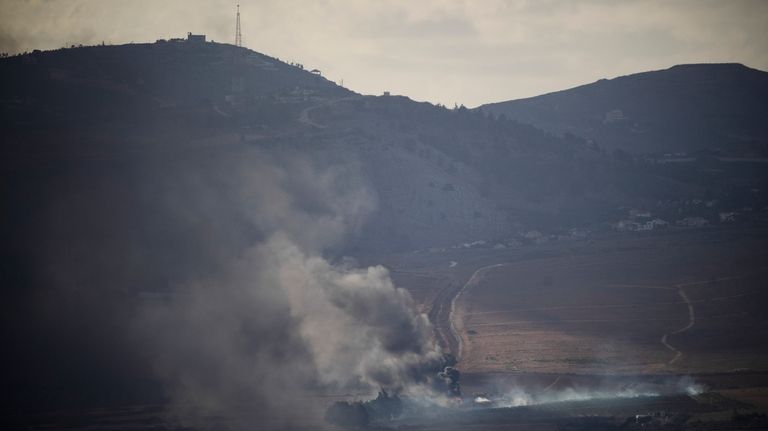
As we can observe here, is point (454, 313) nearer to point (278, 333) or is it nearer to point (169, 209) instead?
point (278, 333)

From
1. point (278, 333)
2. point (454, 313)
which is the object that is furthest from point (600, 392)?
point (454, 313)

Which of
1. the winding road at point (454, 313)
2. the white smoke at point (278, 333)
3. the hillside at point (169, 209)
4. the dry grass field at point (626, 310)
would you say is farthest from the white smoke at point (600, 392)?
the hillside at point (169, 209)

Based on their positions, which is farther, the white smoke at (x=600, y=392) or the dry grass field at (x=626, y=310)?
the dry grass field at (x=626, y=310)

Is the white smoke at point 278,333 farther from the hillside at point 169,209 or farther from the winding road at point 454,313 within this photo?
the hillside at point 169,209

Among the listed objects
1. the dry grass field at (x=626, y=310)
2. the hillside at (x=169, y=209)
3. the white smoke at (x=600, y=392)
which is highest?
the hillside at (x=169, y=209)

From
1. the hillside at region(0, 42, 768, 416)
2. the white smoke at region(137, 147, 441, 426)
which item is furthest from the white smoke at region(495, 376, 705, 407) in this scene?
the hillside at region(0, 42, 768, 416)

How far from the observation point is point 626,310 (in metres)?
115

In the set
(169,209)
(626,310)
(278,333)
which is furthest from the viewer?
(169,209)

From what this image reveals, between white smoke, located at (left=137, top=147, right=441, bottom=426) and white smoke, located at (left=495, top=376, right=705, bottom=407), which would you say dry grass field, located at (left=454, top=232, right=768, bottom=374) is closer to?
white smoke, located at (left=495, top=376, right=705, bottom=407)

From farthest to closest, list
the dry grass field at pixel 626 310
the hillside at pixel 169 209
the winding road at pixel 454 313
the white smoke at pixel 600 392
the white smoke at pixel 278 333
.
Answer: the winding road at pixel 454 313, the hillside at pixel 169 209, the dry grass field at pixel 626 310, the white smoke at pixel 278 333, the white smoke at pixel 600 392

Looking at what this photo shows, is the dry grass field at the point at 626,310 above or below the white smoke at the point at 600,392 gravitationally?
above

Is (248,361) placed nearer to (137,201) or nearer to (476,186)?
(137,201)

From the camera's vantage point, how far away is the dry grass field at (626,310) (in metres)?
92.8

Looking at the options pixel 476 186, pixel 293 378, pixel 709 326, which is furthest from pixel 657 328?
pixel 476 186
